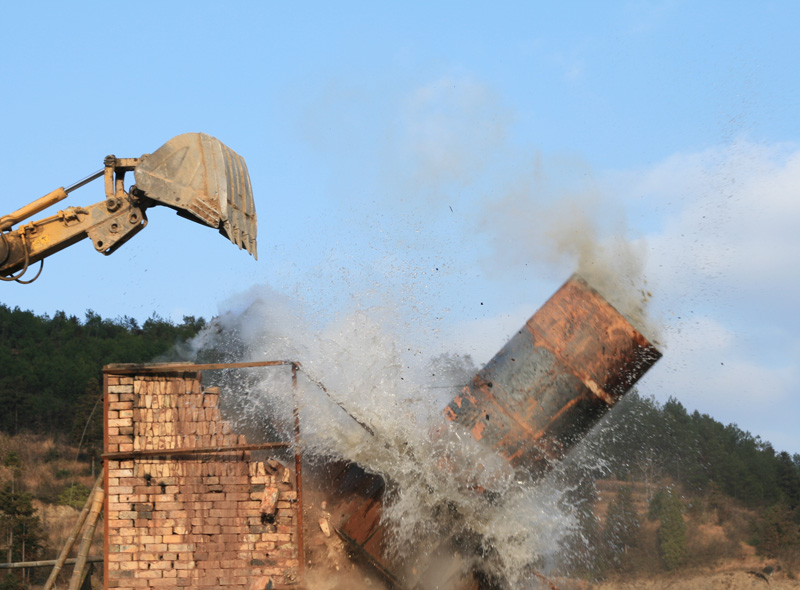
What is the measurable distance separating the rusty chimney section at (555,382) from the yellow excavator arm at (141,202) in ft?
7.73

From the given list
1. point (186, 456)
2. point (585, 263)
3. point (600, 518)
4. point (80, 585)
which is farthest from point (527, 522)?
point (600, 518)

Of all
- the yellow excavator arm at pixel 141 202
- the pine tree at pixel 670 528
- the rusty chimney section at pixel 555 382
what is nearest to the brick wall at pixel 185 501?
the yellow excavator arm at pixel 141 202

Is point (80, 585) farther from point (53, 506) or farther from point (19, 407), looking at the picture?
point (19, 407)

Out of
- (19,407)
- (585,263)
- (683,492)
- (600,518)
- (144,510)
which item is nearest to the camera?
Result: (144,510)

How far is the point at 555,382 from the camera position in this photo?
663 centimetres

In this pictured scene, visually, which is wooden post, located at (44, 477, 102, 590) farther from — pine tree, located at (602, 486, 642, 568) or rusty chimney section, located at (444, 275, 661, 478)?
pine tree, located at (602, 486, 642, 568)

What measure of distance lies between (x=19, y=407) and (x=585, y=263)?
19327mm

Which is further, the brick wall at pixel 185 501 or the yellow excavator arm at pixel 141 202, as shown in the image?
the yellow excavator arm at pixel 141 202

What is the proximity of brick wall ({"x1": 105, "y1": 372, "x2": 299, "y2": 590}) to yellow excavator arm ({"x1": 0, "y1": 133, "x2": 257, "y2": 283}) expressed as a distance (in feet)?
3.85

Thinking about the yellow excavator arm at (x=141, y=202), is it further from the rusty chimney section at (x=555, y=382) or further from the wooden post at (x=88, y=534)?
the rusty chimney section at (x=555, y=382)

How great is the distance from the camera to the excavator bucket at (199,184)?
6.80 m

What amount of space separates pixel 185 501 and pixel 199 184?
2463 millimetres

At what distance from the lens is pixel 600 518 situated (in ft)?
49.8

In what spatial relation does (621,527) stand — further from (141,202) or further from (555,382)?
(141,202)
